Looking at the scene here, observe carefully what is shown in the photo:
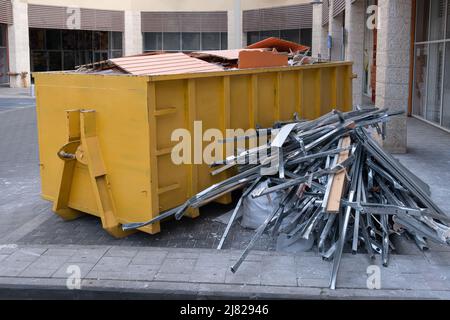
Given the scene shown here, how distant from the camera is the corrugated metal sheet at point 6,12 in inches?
1176

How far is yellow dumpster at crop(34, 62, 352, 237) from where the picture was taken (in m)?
5.53

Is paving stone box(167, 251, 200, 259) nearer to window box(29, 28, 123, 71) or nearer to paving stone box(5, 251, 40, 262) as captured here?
paving stone box(5, 251, 40, 262)

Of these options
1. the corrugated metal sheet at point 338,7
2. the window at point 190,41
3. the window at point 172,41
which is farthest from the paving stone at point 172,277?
the window at point 172,41

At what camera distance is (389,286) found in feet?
15.3

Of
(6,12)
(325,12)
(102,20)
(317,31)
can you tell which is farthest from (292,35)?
(6,12)

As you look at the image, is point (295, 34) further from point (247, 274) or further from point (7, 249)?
point (247, 274)

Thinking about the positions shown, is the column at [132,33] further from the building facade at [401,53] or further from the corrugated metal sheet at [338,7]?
the corrugated metal sheet at [338,7]

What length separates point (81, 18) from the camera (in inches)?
1356

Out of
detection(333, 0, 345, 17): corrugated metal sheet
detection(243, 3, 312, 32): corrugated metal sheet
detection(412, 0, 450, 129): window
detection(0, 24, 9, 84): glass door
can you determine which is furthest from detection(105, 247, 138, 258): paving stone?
detection(0, 24, 9, 84): glass door

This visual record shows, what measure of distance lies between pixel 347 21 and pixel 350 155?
1258 centimetres

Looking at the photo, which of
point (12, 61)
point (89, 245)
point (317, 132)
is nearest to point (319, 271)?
point (317, 132)

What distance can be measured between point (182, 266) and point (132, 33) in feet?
110

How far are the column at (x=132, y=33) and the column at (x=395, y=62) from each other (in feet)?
92.7

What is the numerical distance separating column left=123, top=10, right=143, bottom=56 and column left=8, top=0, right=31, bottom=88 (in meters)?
6.79
